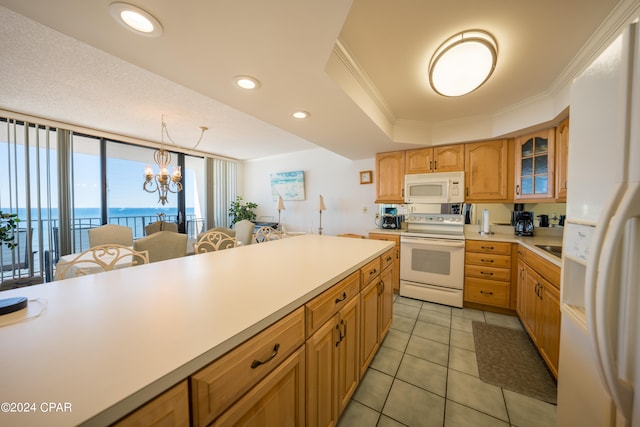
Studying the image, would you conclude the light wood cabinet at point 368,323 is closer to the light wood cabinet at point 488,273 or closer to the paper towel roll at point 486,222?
the light wood cabinet at point 488,273

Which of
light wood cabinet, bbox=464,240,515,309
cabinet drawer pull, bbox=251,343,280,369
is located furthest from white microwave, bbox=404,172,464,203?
cabinet drawer pull, bbox=251,343,280,369

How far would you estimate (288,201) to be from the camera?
4859mm

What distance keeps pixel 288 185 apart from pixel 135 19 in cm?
377

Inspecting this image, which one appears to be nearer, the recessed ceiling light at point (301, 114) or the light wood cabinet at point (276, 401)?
the light wood cabinet at point (276, 401)

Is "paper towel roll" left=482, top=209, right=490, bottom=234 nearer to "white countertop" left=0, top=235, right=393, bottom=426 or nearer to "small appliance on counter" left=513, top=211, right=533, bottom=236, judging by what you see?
"small appliance on counter" left=513, top=211, right=533, bottom=236

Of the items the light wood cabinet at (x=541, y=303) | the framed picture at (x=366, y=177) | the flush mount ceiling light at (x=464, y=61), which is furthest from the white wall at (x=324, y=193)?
the flush mount ceiling light at (x=464, y=61)

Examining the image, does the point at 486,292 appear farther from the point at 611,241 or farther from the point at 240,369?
the point at 240,369

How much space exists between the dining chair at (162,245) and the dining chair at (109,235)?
102 cm

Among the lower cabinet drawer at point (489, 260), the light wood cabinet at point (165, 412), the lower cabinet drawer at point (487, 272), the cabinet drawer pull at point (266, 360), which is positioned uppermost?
the light wood cabinet at point (165, 412)

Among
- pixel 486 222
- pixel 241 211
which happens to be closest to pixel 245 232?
pixel 241 211

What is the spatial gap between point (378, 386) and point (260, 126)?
3.31 m

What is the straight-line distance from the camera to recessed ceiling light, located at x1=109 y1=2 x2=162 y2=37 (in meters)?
0.96

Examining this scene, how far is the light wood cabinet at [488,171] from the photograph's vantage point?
260 centimetres

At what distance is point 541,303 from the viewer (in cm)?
170
